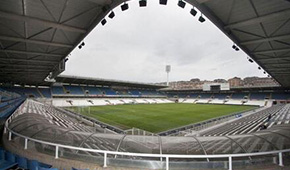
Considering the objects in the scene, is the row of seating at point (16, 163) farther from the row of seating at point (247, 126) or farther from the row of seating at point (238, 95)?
the row of seating at point (238, 95)

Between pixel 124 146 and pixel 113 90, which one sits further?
pixel 113 90

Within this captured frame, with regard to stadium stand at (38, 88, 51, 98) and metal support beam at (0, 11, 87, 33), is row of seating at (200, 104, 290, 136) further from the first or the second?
stadium stand at (38, 88, 51, 98)

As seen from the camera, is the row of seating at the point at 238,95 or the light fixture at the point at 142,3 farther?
the row of seating at the point at 238,95

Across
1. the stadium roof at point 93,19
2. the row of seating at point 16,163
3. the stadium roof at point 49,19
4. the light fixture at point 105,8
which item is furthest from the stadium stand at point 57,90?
the row of seating at point 16,163

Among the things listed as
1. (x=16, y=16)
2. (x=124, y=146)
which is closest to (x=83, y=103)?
(x=16, y=16)

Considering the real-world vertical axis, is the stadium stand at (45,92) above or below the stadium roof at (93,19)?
below

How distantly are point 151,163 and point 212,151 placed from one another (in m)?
1.58

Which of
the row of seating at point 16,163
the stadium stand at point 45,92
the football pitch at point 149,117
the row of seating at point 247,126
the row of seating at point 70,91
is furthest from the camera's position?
the stadium stand at point 45,92

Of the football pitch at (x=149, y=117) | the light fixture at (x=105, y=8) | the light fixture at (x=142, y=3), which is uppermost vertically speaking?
the light fixture at (x=142, y=3)

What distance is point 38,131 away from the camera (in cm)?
525

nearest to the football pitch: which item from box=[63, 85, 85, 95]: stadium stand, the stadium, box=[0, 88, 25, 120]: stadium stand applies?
box=[0, 88, 25, 120]: stadium stand

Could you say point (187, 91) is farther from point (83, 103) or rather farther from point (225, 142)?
point (225, 142)

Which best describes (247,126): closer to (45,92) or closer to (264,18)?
(264,18)

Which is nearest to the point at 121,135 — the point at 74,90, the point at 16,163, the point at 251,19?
the point at 16,163
